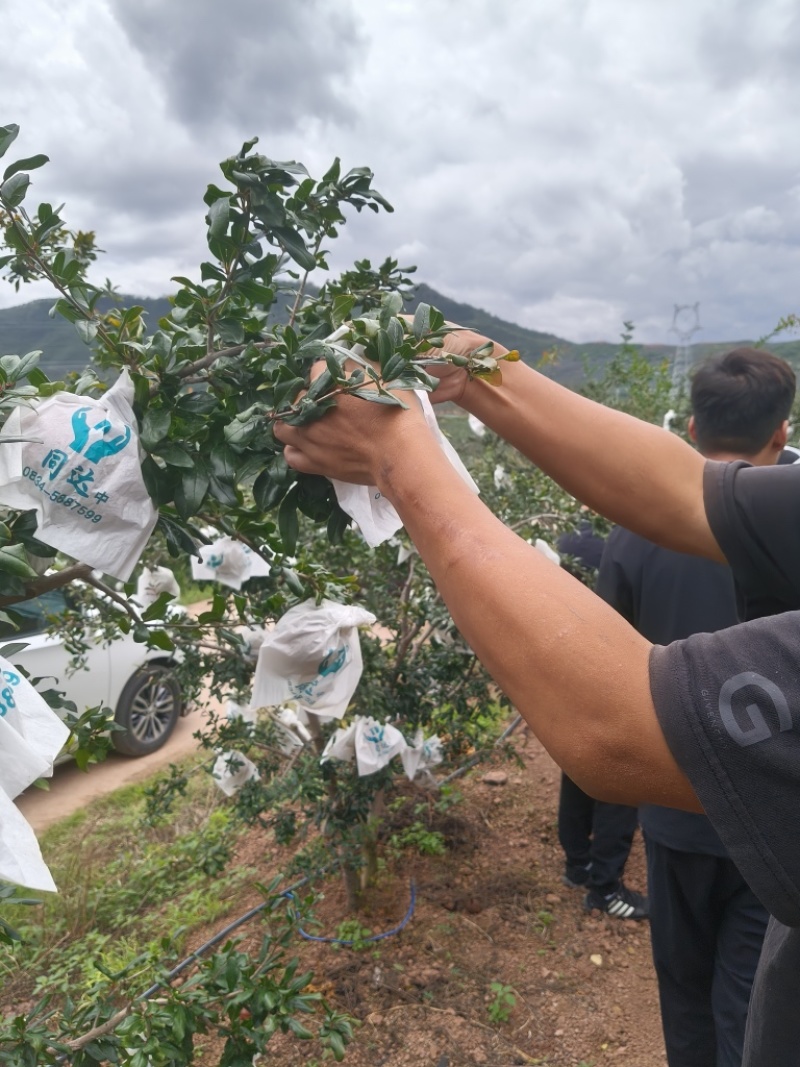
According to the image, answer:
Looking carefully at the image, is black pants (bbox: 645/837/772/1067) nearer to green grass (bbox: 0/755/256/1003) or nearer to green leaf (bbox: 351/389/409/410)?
green leaf (bbox: 351/389/409/410)

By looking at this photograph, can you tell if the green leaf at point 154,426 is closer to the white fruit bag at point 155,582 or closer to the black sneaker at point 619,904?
the white fruit bag at point 155,582

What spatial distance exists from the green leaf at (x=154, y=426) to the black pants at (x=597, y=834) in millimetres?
2499

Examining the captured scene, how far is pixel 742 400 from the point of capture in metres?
2.34

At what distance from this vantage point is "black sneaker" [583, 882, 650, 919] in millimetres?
3215

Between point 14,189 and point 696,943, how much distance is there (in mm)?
2278

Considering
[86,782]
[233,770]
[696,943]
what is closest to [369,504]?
[696,943]

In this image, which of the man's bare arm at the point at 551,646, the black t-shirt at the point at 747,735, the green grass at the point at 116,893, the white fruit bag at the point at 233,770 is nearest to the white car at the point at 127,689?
the green grass at the point at 116,893

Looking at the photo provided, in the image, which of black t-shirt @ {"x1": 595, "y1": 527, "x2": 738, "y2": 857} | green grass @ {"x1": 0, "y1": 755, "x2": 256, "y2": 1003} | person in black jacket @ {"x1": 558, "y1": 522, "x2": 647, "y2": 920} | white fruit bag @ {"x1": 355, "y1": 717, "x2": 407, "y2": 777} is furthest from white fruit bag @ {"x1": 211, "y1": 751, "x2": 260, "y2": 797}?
black t-shirt @ {"x1": 595, "y1": 527, "x2": 738, "y2": 857}

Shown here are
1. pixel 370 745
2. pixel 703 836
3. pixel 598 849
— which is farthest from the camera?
pixel 598 849

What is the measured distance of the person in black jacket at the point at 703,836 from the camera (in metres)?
1.84

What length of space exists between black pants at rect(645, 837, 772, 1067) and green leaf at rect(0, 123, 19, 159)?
Result: 2129 mm

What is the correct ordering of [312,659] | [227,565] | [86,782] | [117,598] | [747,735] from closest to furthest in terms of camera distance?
[747,735], [117,598], [312,659], [227,565], [86,782]

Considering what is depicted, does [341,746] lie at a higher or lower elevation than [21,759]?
lower

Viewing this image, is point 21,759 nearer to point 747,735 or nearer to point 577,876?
point 747,735
